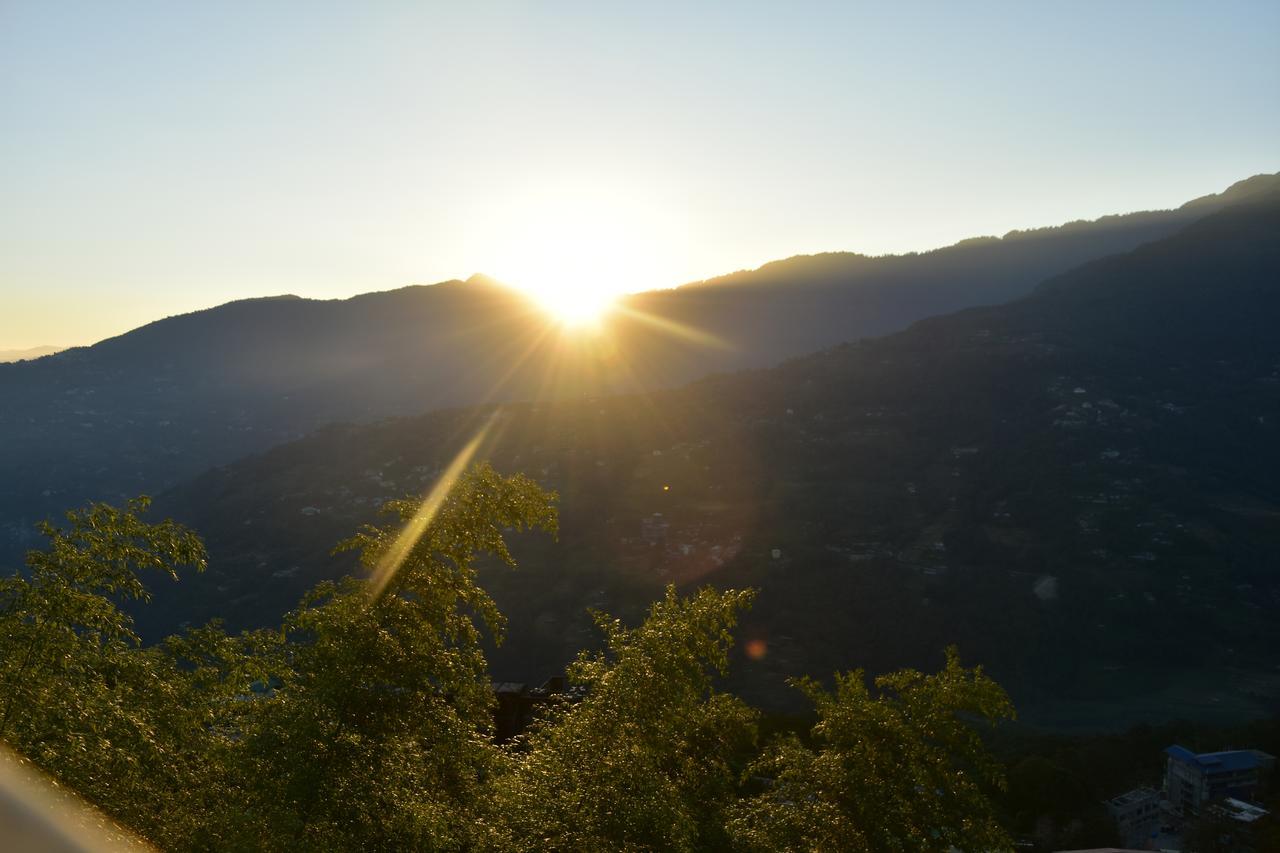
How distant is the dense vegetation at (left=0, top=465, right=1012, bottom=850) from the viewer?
7637 millimetres

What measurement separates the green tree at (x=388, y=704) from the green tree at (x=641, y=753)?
75 cm

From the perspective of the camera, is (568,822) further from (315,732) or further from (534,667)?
(534,667)

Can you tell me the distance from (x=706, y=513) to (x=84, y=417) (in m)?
149

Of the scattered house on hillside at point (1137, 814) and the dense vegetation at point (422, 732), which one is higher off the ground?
the dense vegetation at point (422, 732)

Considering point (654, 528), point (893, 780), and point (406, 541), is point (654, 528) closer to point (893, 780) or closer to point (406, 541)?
point (406, 541)

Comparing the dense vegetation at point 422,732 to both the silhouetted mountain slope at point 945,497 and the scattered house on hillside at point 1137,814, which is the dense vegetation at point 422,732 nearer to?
the scattered house on hillside at point 1137,814

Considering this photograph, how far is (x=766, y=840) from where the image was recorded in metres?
8.28

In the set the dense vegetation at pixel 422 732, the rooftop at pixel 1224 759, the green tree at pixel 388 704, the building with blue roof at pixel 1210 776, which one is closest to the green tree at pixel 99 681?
the dense vegetation at pixel 422 732

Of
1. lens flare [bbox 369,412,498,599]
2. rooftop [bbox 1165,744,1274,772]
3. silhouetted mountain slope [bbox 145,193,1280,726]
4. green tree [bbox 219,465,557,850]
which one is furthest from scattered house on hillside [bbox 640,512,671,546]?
lens flare [bbox 369,412,498,599]

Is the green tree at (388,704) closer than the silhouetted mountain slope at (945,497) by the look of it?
Yes

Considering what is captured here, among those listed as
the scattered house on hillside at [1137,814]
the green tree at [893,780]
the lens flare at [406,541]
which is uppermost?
the lens flare at [406,541]

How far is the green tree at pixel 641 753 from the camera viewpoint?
7.80 m

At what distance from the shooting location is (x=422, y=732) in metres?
8.47

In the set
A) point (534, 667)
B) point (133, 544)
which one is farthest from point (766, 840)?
point (534, 667)
